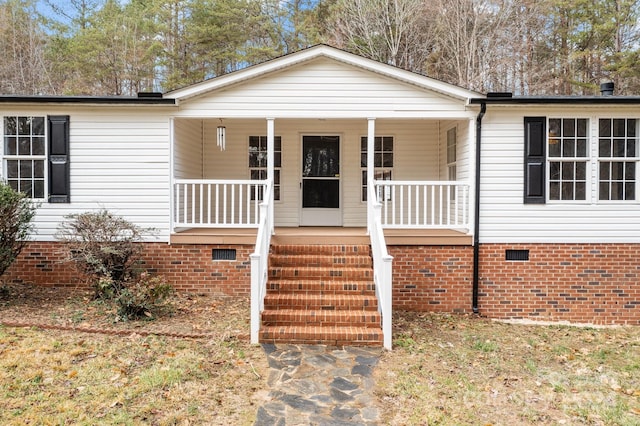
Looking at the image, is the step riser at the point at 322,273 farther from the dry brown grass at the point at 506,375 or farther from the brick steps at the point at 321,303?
the dry brown grass at the point at 506,375

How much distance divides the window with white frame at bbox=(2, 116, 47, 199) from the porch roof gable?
2.48 m

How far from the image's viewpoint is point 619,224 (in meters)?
7.67

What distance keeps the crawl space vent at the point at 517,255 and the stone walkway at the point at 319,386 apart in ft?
11.5

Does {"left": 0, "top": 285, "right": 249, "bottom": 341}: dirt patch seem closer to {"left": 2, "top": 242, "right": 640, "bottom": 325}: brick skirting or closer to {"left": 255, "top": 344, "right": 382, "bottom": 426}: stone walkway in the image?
{"left": 2, "top": 242, "right": 640, "bottom": 325}: brick skirting

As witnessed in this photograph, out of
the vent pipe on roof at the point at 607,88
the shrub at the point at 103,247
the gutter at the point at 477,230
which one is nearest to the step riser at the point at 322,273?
the gutter at the point at 477,230

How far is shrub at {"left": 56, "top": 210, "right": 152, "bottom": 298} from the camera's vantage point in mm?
6801

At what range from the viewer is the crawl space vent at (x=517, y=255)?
7711mm

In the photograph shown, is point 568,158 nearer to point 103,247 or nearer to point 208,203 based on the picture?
point 208,203

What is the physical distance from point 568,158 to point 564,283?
221 centimetres

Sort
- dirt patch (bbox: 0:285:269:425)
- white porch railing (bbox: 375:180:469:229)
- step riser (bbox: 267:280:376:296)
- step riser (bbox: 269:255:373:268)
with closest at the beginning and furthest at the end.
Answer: dirt patch (bbox: 0:285:269:425)
step riser (bbox: 267:280:376:296)
step riser (bbox: 269:255:373:268)
white porch railing (bbox: 375:180:469:229)

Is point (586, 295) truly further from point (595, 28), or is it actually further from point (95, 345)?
point (595, 28)

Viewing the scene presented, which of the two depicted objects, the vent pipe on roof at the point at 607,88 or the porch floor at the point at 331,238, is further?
the vent pipe on roof at the point at 607,88

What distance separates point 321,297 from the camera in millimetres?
6371

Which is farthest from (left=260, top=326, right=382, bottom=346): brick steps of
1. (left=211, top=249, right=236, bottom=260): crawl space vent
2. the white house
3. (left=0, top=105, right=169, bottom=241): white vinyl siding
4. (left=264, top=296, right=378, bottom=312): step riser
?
(left=0, top=105, right=169, bottom=241): white vinyl siding
